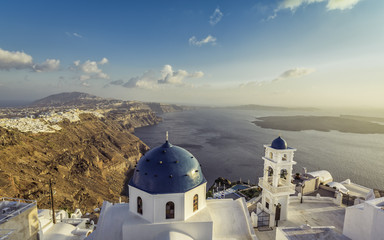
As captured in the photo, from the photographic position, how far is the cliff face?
2714 centimetres

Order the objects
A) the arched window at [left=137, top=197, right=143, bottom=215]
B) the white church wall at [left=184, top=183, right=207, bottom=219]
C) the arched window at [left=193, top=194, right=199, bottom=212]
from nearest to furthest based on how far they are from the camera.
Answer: the white church wall at [left=184, top=183, right=207, bottom=219], the arched window at [left=137, top=197, right=143, bottom=215], the arched window at [left=193, top=194, right=199, bottom=212]

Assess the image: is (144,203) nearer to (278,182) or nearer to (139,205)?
(139,205)

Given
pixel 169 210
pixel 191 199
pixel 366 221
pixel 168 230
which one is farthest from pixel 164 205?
pixel 366 221

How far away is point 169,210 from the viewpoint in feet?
33.8

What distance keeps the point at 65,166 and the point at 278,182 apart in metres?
40.6

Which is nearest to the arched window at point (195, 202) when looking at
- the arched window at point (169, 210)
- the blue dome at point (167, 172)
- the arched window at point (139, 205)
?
the blue dome at point (167, 172)

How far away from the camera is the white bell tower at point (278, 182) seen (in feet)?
50.5

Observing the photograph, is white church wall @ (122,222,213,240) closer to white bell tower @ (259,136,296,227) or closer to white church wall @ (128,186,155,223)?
white church wall @ (128,186,155,223)

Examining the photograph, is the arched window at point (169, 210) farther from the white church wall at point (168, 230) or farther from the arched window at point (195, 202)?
the arched window at point (195, 202)

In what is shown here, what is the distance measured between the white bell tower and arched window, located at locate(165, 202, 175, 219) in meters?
9.87

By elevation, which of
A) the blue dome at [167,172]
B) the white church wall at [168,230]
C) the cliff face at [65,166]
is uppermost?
the blue dome at [167,172]

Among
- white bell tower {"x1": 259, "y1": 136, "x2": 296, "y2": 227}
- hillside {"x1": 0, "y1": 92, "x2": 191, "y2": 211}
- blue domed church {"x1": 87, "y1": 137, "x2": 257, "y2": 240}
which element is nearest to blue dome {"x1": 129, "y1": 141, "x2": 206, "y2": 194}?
blue domed church {"x1": 87, "y1": 137, "x2": 257, "y2": 240}

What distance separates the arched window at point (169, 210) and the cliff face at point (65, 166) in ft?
85.5

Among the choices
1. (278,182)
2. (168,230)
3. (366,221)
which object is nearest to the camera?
(168,230)
